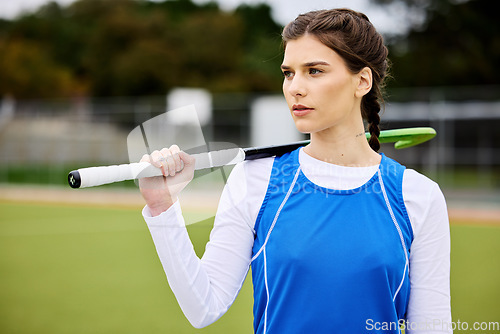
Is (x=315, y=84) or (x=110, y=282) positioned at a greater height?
(x=315, y=84)

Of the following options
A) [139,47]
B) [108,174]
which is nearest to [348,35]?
[108,174]

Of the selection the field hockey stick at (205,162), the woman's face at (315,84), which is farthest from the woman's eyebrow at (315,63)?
the field hockey stick at (205,162)

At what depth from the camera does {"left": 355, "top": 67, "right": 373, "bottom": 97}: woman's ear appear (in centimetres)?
163

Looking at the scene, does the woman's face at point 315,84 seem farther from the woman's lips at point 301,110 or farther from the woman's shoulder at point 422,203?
the woman's shoulder at point 422,203

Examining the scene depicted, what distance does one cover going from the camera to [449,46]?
94.9 feet

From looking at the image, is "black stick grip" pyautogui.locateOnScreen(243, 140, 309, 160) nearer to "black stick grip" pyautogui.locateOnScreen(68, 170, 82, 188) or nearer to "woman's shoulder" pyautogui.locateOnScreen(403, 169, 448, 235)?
"woman's shoulder" pyautogui.locateOnScreen(403, 169, 448, 235)

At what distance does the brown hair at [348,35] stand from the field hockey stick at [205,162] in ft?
1.02

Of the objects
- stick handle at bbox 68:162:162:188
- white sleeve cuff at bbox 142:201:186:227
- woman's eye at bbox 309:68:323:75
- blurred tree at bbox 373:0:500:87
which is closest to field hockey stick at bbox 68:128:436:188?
stick handle at bbox 68:162:162:188

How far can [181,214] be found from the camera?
1476 millimetres

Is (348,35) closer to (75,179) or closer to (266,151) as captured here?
(266,151)

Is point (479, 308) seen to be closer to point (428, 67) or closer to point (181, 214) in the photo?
point (181, 214)

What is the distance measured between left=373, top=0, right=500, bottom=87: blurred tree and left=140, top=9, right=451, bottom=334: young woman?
26634 mm

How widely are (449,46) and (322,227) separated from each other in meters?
29.8

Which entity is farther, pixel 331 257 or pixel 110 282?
pixel 110 282
